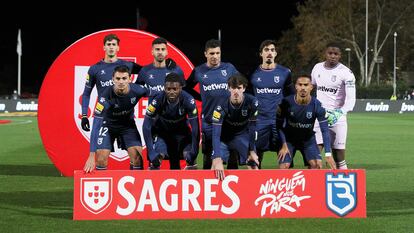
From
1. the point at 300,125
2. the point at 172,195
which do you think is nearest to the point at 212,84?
the point at 300,125

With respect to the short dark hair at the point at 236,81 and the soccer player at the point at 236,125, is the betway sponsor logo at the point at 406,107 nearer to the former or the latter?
the soccer player at the point at 236,125

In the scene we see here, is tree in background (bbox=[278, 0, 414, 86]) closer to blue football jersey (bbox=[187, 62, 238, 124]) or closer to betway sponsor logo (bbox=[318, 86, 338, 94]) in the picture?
betway sponsor logo (bbox=[318, 86, 338, 94])

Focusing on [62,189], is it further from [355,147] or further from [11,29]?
[11,29]

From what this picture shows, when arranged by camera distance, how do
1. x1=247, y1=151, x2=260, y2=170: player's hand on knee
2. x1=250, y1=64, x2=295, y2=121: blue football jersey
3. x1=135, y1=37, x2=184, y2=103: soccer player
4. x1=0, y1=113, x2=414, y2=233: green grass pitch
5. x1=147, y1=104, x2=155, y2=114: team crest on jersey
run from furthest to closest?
x1=135, y1=37, x2=184, y2=103: soccer player, x1=250, y1=64, x2=295, y2=121: blue football jersey, x1=147, y1=104, x2=155, y2=114: team crest on jersey, x1=247, y1=151, x2=260, y2=170: player's hand on knee, x1=0, y1=113, x2=414, y2=233: green grass pitch

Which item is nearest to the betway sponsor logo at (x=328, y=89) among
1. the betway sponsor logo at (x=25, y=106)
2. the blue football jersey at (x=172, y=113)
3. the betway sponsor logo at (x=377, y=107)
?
the blue football jersey at (x=172, y=113)

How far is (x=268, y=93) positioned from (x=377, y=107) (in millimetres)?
44964

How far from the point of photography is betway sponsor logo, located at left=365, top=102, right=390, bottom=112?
181 feet

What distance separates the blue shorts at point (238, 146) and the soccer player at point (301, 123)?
19.5 inches

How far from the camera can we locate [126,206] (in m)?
9.72

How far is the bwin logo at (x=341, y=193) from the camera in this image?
385 inches

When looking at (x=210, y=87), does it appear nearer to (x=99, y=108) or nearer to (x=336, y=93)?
(x=99, y=108)

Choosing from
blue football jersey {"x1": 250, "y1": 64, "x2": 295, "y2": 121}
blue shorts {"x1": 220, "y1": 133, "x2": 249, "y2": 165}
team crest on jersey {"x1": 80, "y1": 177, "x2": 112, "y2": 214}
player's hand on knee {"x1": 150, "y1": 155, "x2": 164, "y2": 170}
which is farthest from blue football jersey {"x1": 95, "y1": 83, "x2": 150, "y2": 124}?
team crest on jersey {"x1": 80, "y1": 177, "x2": 112, "y2": 214}

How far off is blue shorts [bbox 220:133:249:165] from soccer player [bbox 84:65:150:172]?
55.6 inches

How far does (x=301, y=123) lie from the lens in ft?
36.4
